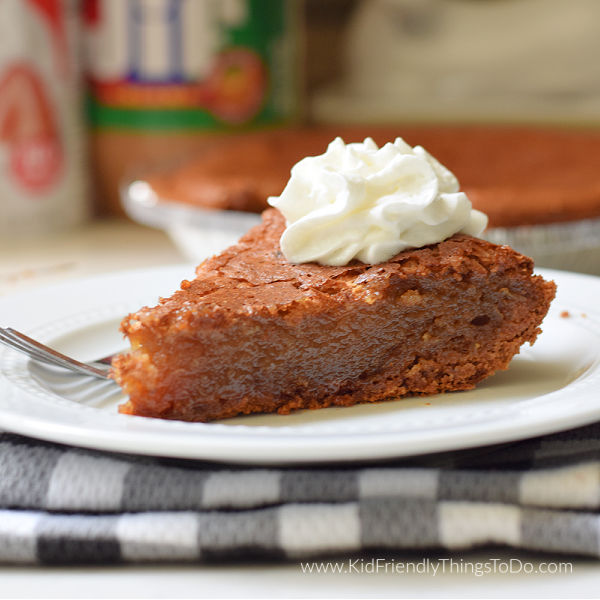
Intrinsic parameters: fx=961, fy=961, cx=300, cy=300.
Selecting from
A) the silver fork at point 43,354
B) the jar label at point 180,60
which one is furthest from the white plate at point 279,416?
the jar label at point 180,60

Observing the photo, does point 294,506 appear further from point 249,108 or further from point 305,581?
point 249,108

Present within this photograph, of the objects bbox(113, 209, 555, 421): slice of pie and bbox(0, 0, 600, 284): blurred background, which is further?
bbox(0, 0, 600, 284): blurred background

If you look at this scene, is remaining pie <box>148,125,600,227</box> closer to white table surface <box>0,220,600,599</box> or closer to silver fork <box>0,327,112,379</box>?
silver fork <box>0,327,112,379</box>

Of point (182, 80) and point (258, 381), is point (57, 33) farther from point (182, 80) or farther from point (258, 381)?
point (258, 381)

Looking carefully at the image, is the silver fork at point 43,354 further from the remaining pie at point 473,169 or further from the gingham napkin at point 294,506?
the remaining pie at point 473,169

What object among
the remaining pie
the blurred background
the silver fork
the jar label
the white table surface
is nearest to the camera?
the white table surface

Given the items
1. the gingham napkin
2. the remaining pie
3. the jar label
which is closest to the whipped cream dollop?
the gingham napkin

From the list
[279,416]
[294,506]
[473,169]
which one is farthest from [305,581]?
[473,169]

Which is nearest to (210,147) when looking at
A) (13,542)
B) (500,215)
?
(500,215)
